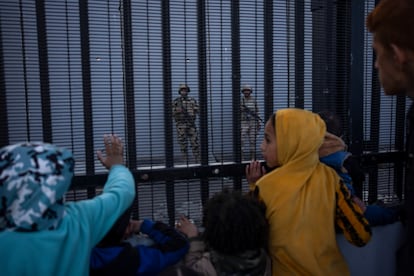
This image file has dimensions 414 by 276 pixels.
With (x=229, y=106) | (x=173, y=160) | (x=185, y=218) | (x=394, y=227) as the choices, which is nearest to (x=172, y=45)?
(x=229, y=106)

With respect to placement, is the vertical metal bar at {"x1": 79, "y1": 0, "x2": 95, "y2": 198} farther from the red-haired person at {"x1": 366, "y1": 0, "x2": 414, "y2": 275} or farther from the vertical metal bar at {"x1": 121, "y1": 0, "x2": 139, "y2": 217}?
the red-haired person at {"x1": 366, "y1": 0, "x2": 414, "y2": 275}

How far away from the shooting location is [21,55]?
2016 millimetres

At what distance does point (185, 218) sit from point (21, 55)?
1.18 metres

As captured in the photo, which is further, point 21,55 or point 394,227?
point 394,227

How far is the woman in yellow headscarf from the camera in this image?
2062 millimetres

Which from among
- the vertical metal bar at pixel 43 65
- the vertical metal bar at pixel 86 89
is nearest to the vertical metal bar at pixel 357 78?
the vertical metal bar at pixel 86 89

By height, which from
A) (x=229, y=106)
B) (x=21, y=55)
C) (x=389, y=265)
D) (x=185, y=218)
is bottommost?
(x=389, y=265)

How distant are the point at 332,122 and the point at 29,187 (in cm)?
186

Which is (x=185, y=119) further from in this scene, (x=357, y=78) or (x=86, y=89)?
(x=357, y=78)

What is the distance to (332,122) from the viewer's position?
8.46 feet

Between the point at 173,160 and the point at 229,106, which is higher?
the point at 229,106

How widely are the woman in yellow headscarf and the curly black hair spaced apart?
6.3 inches

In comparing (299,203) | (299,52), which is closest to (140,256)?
(299,203)

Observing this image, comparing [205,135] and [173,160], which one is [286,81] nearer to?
[205,135]
